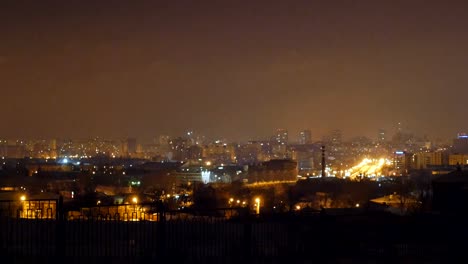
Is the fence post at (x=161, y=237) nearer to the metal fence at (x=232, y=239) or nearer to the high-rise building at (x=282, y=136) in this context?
the metal fence at (x=232, y=239)

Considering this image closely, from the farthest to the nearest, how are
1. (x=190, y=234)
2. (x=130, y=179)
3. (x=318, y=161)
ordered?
1. (x=318, y=161)
2. (x=130, y=179)
3. (x=190, y=234)

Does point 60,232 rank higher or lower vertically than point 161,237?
higher

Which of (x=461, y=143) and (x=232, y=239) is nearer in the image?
A: (x=232, y=239)

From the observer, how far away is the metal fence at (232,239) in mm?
10039

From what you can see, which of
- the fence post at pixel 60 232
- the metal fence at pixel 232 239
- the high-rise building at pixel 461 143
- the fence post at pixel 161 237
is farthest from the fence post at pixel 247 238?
the high-rise building at pixel 461 143

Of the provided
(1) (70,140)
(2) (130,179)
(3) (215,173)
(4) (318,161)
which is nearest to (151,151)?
(1) (70,140)

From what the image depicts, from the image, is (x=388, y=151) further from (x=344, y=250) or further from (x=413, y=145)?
(x=344, y=250)

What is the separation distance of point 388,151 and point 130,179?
305ft

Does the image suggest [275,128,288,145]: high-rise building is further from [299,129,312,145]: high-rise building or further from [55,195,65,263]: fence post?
[55,195,65,263]: fence post

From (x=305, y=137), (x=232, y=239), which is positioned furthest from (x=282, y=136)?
(x=232, y=239)

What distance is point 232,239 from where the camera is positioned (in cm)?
1066

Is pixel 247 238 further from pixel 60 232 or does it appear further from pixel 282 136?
pixel 282 136

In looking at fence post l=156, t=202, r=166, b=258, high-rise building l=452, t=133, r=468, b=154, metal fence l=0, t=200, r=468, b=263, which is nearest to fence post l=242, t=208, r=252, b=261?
metal fence l=0, t=200, r=468, b=263

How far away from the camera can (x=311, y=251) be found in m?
10.6
